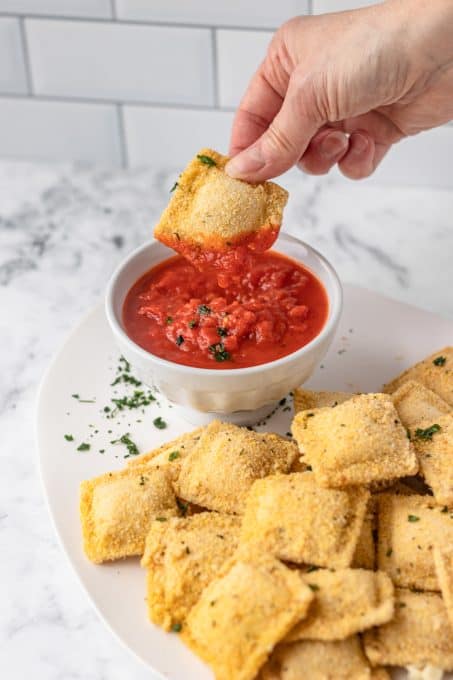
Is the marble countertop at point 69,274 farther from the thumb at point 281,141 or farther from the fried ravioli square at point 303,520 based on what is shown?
the thumb at point 281,141

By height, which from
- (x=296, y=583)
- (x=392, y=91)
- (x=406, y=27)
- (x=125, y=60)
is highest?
(x=406, y=27)

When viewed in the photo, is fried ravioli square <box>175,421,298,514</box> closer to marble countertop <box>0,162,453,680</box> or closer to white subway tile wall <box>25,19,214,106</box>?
marble countertop <box>0,162,453,680</box>

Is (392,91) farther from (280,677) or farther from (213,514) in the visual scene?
(280,677)

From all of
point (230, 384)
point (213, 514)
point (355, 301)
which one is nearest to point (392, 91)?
point (355, 301)

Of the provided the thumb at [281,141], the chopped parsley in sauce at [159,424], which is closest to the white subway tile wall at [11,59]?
the thumb at [281,141]

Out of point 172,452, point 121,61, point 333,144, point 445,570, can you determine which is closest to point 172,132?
point 121,61
